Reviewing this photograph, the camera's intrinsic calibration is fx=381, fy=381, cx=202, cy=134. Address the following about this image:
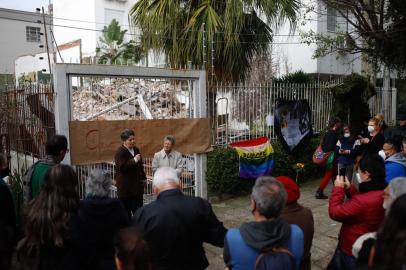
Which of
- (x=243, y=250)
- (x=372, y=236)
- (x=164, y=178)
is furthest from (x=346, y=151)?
(x=243, y=250)

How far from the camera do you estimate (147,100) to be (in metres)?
7.97

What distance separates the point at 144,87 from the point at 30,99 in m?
2.50

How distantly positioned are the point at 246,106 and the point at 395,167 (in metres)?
4.05

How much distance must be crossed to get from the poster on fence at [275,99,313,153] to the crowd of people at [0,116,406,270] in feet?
17.4

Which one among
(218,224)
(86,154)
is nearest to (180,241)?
(218,224)

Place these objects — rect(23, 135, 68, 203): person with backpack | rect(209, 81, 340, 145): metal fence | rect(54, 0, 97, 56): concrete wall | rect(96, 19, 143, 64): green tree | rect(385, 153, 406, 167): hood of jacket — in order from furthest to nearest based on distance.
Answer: rect(54, 0, 97, 56): concrete wall, rect(96, 19, 143, 64): green tree, rect(209, 81, 340, 145): metal fence, rect(385, 153, 406, 167): hood of jacket, rect(23, 135, 68, 203): person with backpack

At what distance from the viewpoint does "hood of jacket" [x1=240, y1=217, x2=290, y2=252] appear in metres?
2.12

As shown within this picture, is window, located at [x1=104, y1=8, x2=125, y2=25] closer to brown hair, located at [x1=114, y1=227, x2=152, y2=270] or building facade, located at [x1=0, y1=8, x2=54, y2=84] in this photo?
building facade, located at [x1=0, y1=8, x2=54, y2=84]

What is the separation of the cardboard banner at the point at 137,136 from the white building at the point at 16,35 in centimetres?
2788

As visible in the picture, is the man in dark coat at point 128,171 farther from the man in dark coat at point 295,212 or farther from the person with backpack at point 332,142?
the person with backpack at point 332,142

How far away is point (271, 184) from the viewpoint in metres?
2.32

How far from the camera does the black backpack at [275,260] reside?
2096mm

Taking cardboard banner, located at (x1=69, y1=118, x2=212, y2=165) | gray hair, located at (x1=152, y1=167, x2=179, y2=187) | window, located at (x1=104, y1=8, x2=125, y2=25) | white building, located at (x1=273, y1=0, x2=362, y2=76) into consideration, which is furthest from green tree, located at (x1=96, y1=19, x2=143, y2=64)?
gray hair, located at (x1=152, y1=167, x2=179, y2=187)

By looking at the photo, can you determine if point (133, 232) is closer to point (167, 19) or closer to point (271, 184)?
point (271, 184)
